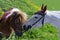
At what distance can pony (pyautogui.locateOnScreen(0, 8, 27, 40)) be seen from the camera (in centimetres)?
445

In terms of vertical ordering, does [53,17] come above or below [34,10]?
above

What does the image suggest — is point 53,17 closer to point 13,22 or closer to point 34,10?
point 13,22

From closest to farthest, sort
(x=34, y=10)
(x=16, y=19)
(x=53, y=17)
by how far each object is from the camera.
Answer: (x=16, y=19) → (x=53, y=17) → (x=34, y=10)

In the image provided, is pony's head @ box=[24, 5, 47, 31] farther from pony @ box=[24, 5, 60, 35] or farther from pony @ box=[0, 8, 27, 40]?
pony @ box=[0, 8, 27, 40]

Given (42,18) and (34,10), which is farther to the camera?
(34,10)

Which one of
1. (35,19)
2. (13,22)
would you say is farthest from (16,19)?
(35,19)

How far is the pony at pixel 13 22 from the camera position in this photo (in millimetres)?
4445

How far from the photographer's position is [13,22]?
4492mm

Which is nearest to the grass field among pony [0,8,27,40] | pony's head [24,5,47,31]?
pony [0,8,27,40]

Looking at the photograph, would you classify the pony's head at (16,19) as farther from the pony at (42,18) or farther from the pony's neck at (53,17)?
the pony's neck at (53,17)

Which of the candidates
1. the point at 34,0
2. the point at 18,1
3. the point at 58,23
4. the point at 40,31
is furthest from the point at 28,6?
the point at 58,23

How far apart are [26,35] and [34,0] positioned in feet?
14.8

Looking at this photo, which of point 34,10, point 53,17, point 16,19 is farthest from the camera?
point 34,10

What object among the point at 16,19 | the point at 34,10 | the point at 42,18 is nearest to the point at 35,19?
the point at 42,18
